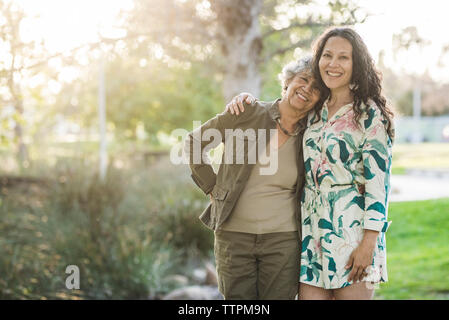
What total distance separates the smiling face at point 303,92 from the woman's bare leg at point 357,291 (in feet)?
3.23

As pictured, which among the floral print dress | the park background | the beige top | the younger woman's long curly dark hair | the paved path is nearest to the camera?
the floral print dress

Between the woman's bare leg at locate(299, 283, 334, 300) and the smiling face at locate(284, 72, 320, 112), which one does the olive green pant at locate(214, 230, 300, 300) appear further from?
the smiling face at locate(284, 72, 320, 112)

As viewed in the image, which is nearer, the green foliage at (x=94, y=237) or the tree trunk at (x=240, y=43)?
the tree trunk at (x=240, y=43)

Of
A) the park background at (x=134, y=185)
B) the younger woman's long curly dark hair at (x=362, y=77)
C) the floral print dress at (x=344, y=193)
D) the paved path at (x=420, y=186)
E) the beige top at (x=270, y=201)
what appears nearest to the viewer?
the floral print dress at (x=344, y=193)

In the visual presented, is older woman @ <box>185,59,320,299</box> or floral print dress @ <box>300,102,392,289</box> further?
older woman @ <box>185,59,320,299</box>

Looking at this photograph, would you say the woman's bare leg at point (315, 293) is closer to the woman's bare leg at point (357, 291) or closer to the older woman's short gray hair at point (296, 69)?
the woman's bare leg at point (357, 291)

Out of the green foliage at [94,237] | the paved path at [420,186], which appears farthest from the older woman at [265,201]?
the paved path at [420,186]

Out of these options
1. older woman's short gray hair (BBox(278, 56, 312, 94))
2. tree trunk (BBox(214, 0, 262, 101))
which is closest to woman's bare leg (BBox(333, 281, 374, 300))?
older woman's short gray hair (BBox(278, 56, 312, 94))

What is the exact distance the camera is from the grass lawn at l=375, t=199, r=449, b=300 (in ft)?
16.2

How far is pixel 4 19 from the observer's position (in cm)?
401

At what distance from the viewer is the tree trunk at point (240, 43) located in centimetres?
472

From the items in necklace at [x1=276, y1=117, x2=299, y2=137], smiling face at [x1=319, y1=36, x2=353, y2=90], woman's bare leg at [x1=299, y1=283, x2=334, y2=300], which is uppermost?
smiling face at [x1=319, y1=36, x2=353, y2=90]

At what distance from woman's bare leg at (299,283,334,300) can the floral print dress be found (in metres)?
0.04

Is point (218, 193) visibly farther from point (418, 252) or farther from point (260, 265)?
point (418, 252)
